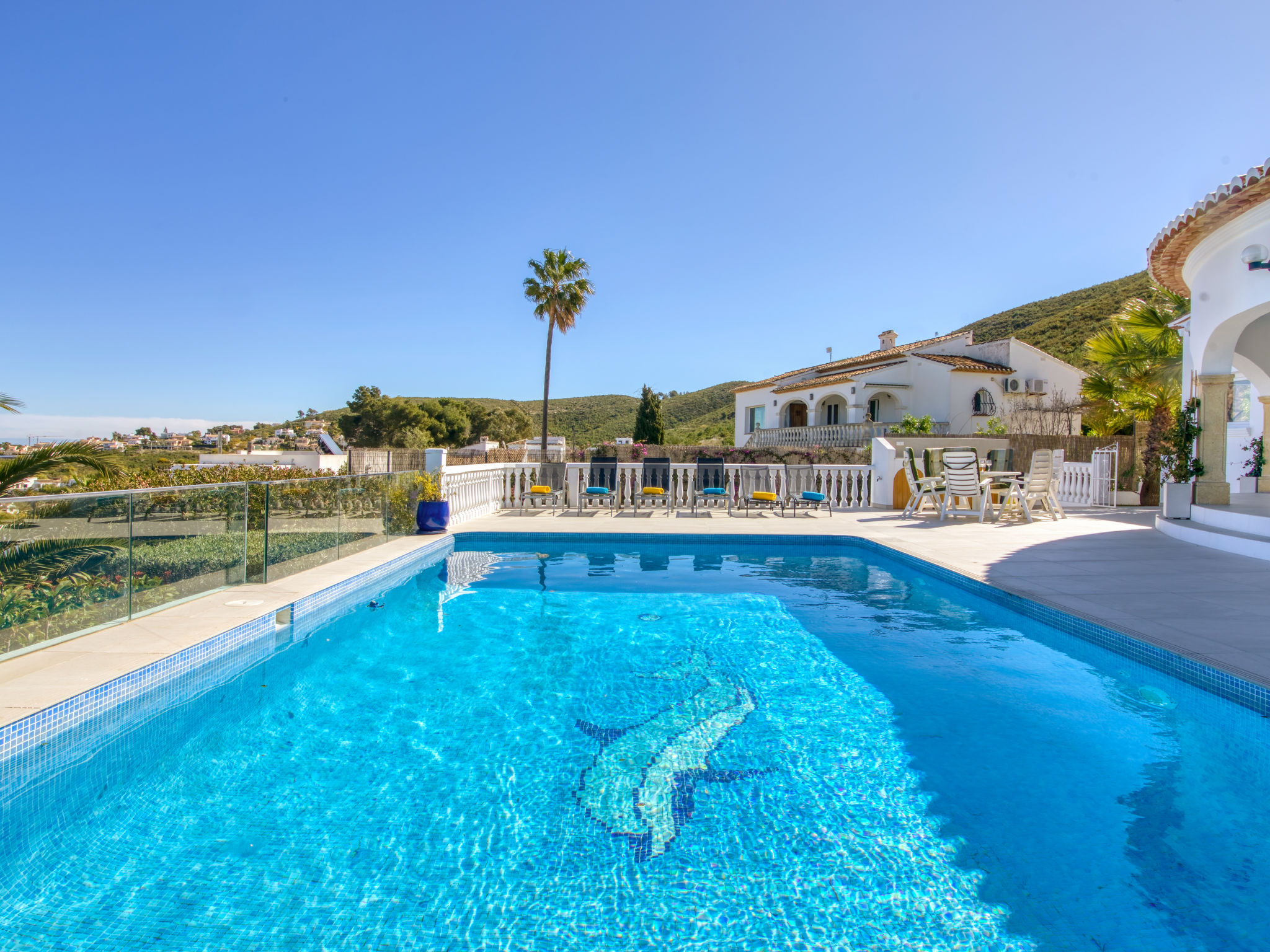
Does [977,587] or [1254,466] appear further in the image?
[1254,466]

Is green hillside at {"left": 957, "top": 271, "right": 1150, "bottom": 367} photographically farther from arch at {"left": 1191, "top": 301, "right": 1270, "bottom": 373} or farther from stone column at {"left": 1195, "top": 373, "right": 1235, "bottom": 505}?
arch at {"left": 1191, "top": 301, "right": 1270, "bottom": 373}

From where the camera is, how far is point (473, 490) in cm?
1053

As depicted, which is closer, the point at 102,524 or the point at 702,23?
the point at 102,524

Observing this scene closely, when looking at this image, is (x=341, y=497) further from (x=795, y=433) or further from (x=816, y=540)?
(x=795, y=433)

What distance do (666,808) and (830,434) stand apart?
23893 millimetres

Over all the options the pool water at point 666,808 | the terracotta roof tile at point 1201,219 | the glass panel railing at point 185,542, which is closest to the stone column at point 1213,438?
the terracotta roof tile at point 1201,219

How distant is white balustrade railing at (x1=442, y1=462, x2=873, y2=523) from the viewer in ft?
38.0

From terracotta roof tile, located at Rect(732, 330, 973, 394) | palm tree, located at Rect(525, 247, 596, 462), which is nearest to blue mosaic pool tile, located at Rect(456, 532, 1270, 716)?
palm tree, located at Rect(525, 247, 596, 462)

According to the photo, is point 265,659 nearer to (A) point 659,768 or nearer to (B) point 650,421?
(A) point 659,768

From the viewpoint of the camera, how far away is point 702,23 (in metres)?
11.4

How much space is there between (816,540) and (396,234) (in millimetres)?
17038

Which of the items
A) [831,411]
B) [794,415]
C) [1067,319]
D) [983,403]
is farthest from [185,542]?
[1067,319]

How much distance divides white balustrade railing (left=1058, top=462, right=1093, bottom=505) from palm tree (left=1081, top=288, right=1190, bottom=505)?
117 cm

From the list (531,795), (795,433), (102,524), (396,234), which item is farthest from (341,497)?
(795,433)
